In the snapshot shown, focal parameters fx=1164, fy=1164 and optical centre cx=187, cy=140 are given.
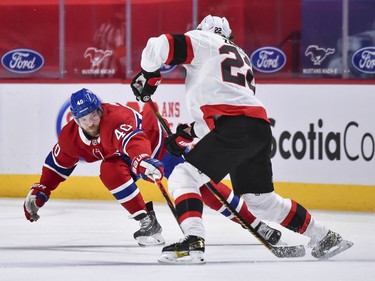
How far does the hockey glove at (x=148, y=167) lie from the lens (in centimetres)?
467

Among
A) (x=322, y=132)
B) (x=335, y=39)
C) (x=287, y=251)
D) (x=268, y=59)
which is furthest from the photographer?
(x=268, y=59)

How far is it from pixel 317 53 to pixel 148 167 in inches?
112

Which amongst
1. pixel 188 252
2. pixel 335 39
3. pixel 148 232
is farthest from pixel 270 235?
pixel 335 39

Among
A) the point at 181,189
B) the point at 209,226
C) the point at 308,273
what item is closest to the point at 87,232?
the point at 209,226

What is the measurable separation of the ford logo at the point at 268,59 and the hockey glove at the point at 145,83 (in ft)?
8.71

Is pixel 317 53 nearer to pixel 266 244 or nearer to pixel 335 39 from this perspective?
pixel 335 39

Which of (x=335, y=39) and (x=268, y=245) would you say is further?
(x=335, y=39)

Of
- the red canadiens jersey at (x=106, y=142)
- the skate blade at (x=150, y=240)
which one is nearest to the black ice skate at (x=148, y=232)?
the skate blade at (x=150, y=240)

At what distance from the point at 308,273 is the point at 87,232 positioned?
5.86 ft

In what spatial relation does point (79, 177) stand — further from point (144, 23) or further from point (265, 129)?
point (265, 129)

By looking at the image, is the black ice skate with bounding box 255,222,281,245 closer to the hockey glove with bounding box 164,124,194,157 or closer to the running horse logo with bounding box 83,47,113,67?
the hockey glove with bounding box 164,124,194,157

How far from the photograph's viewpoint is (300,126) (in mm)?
7035

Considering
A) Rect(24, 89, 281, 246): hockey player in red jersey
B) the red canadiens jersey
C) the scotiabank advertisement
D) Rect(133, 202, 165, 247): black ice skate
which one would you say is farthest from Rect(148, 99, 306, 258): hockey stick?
the scotiabank advertisement

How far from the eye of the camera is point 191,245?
179 inches
